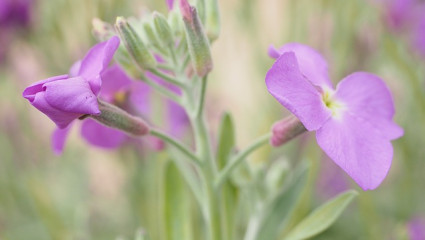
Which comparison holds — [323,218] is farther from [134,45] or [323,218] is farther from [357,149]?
[134,45]

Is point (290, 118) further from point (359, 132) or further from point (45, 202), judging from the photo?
point (45, 202)

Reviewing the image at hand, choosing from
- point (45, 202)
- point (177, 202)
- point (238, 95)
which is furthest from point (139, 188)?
point (238, 95)

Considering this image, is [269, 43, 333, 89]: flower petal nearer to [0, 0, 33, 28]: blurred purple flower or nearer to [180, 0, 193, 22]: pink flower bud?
[180, 0, 193, 22]: pink flower bud

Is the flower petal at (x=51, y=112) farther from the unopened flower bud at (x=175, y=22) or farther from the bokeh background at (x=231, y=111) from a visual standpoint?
the bokeh background at (x=231, y=111)

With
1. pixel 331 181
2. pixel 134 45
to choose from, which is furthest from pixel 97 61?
pixel 331 181

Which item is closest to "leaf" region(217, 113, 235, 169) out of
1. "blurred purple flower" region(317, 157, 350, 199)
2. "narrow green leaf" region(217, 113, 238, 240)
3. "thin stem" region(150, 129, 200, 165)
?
"narrow green leaf" region(217, 113, 238, 240)

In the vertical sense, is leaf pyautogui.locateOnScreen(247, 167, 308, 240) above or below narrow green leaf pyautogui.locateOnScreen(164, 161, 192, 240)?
below
